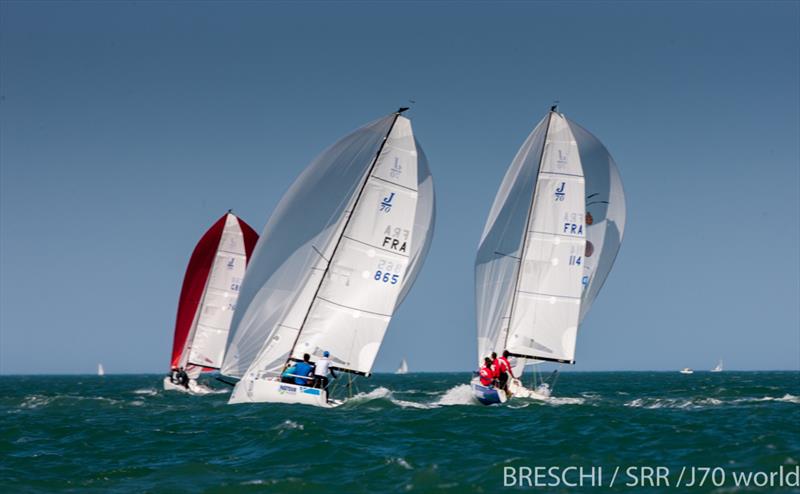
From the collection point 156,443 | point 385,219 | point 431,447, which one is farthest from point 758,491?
point 385,219

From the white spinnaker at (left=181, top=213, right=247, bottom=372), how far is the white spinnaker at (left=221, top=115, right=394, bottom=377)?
13695 mm

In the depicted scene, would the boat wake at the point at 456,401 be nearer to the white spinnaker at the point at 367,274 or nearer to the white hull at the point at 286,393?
the white spinnaker at the point at 367,274

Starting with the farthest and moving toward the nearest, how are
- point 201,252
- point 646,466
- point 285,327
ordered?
point 201,252 → point 285,327 → point 646,466

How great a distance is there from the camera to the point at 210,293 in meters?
42.9

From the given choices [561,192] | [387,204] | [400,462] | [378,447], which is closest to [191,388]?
[387,204]

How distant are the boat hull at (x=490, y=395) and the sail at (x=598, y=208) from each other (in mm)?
6530

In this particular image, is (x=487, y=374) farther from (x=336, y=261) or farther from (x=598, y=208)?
(x=598, y=208)

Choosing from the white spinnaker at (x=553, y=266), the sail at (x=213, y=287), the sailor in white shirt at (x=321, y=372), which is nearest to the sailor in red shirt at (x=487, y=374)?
the white spinnaker at (x=553, y=266)

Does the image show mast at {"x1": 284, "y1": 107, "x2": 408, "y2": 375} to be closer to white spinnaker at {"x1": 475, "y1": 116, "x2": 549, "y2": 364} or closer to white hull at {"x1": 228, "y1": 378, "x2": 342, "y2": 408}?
white hull at {"x1": 228, "y1": 378, "x2": 342, "y2": 408}

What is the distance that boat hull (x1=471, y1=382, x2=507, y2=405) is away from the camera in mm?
29000

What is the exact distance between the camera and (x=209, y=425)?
76.4ft

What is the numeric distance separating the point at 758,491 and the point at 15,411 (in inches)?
1017

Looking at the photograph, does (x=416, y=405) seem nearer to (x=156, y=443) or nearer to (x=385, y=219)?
(x=385, y=219)

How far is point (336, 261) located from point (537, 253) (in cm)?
709
